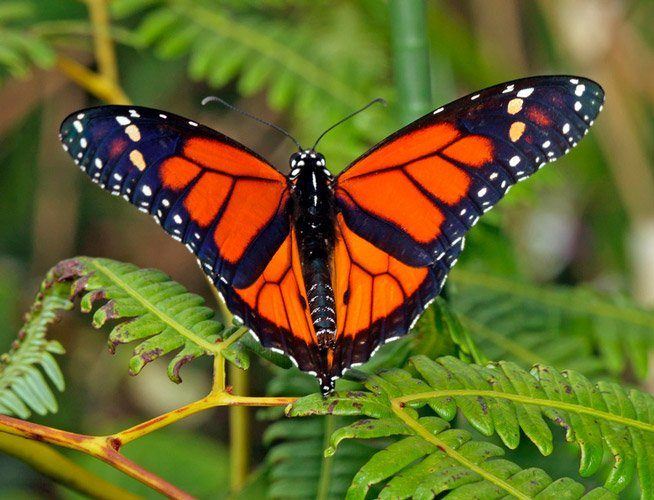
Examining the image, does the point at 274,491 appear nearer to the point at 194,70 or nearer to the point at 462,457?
the point at 462,457

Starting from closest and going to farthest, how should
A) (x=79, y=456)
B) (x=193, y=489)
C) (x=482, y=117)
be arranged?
(x=482, y=117) → (x=193, y=489) → (x=79, y=456)

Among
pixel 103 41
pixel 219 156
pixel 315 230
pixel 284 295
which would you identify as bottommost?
pixel 284 295

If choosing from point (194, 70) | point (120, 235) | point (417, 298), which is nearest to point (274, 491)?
point (417, 298)

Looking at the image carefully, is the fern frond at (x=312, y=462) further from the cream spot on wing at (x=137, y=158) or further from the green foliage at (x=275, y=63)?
the green foliage at (x=275, y=63)

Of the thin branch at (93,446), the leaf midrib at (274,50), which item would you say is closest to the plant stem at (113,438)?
the thin branch at (93,446)

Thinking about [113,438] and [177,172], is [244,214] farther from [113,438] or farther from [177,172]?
[113,438]

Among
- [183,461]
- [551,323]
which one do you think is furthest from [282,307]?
[183,461]
